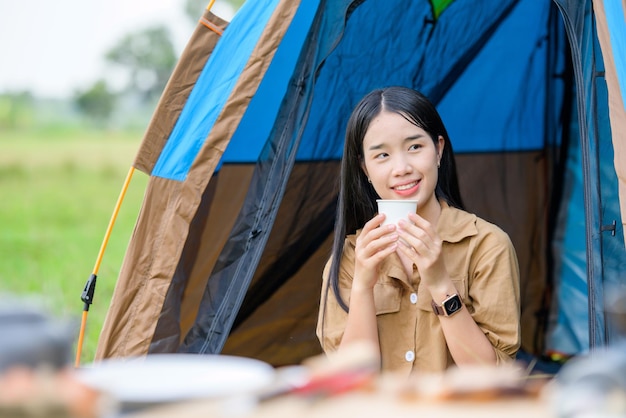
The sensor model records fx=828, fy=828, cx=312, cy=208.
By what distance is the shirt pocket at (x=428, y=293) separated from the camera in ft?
7.40

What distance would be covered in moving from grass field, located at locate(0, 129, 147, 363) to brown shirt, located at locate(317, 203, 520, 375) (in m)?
1.66

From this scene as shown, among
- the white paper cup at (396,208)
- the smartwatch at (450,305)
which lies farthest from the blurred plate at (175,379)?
the smartwatch at (450,305)

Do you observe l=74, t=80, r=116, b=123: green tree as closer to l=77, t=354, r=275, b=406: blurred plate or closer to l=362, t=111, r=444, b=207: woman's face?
l=362, t=111, r=444, b=207: woman's face

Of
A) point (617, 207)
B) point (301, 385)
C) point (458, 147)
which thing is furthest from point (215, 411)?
point (458, 147)

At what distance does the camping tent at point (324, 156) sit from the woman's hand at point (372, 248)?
16.4 inches

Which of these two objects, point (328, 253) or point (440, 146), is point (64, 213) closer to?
point (328, 253)

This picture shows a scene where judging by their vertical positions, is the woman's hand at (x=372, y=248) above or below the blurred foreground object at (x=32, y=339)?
above

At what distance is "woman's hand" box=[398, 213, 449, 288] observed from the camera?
199 cm

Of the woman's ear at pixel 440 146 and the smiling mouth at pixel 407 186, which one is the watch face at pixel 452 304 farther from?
the woman's ear at pixel 440 146

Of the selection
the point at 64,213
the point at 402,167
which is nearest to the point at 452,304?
the point at 402,167

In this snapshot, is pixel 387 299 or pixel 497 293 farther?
pixel 387 299

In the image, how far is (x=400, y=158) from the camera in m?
2.26

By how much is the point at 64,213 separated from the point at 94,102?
7.72m

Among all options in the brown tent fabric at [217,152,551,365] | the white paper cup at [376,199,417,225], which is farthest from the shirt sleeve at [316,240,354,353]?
the brown tent fabric at [217,152,551,365]
